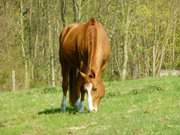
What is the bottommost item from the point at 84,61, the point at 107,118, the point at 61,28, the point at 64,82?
the point at 61,28

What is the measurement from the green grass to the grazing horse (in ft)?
1.62

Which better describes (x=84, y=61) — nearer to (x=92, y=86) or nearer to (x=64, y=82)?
(x=92, y=86)

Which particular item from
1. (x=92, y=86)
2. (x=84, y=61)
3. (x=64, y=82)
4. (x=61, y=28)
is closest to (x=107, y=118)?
(x=92, y=86)

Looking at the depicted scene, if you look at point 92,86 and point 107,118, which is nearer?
point 107,118

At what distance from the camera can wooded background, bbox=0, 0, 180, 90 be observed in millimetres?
44156

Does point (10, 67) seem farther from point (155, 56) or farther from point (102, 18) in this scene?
point (155, 56)

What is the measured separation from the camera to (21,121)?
1488 cm

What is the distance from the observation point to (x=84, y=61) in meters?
14.4

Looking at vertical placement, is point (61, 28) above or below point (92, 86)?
below

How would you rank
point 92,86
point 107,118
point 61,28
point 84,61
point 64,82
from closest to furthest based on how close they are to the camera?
1. point 107,118
2. point 92,86
3. point 84,61
4. point 64,82
5. point 61,28

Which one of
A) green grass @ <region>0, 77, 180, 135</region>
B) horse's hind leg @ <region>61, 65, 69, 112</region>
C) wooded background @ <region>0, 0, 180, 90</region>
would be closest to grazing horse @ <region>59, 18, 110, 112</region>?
horse's hind leg @ <region>61, 65, 69, 112</region>

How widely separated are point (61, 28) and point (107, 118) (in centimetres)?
3299

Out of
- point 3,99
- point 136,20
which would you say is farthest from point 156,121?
point 136,20

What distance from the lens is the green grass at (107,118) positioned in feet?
37.9
